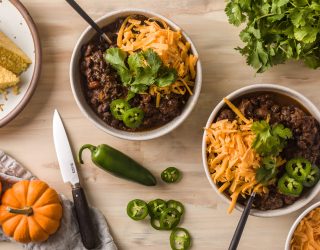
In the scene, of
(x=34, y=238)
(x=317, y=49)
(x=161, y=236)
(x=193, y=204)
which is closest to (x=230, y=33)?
(x=317, y=49)

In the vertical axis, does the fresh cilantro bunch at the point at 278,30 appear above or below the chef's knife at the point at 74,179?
above

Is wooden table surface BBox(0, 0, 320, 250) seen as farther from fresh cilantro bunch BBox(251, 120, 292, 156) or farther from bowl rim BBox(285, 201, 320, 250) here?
fresh cilantro bunch BBox(251, 120, 292, 156)

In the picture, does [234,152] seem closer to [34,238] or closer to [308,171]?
[308,171]

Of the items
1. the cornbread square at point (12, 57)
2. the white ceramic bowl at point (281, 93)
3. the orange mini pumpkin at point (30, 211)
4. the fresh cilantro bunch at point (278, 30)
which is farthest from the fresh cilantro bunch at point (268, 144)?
the cornbread square at point (12, 57)

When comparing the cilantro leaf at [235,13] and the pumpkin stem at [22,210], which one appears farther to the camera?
the pumpkin stem at [22,210]

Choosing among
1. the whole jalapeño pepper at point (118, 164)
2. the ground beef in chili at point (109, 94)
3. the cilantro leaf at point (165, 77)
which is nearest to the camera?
the cilantro leaf at point (165, 77)

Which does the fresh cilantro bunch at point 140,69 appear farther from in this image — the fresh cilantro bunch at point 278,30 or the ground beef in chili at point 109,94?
the fresh cilantro bunch at point 278,30

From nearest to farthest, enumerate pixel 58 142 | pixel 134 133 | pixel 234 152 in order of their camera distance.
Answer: pixel 234 152
pixel 134 133
pixel 58 142
